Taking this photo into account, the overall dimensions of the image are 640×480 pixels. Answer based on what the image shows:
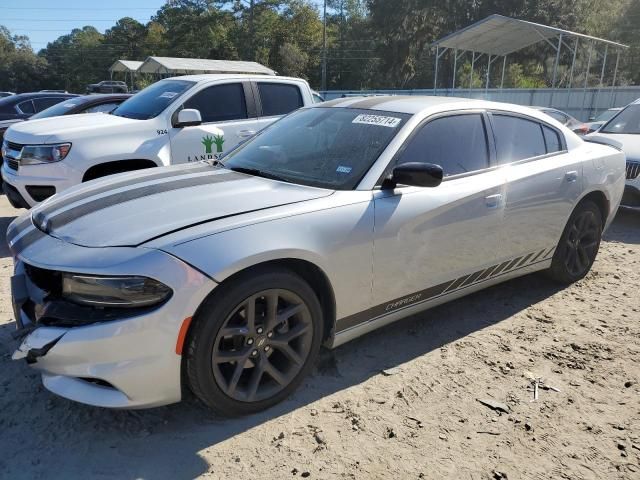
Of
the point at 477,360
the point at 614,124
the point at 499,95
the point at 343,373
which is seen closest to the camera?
the point at 343,373

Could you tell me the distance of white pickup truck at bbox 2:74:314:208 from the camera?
222 inches

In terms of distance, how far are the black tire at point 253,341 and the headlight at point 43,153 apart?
4049 millimetres

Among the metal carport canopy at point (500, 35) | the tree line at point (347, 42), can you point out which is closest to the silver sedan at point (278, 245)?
the metal carport canopy at point (500, 35)

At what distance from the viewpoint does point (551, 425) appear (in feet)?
9.11

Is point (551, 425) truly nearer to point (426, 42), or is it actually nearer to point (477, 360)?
point (477, 360)

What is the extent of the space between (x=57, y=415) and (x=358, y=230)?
74.4 inches

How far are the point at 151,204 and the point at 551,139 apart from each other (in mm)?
3371

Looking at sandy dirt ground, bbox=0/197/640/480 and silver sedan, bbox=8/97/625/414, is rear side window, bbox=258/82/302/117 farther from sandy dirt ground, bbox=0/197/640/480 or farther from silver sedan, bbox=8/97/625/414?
sandy dirt ground, bbox=0/197/640/480

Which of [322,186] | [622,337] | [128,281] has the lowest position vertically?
[622,337]

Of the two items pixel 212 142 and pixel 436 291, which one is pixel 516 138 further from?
pixel 212 142

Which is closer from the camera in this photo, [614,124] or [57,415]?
[57,415]

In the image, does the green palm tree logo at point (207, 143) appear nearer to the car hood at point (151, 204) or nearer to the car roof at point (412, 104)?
the car roof at point (412, 104)

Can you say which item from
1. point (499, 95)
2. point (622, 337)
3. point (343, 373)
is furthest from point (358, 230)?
point (499, 95)

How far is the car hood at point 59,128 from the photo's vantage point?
568cm
